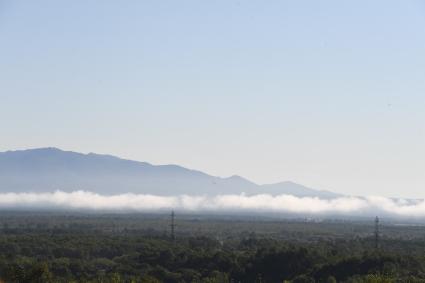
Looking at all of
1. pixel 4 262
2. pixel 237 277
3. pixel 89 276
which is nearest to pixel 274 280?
pixel 237 277

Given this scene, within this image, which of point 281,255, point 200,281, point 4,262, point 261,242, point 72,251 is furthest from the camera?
point 261,242

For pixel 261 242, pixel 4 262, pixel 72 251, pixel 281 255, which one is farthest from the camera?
pixel 261 242

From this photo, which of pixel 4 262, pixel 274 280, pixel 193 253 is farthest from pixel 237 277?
pixel 4 262

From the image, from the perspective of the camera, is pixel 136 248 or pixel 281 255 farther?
pixel 136 248

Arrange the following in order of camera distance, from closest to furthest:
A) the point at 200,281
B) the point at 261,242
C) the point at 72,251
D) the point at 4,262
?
the point at 200,281 < the point at 4,262 < the point at 72,251 < the point at 261,242

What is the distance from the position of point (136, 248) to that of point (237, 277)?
28989mm

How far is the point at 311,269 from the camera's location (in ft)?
318

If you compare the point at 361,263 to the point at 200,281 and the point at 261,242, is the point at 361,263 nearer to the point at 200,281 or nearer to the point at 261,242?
the point at 200,281

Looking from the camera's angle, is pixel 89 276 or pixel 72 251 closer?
pixel 89 276

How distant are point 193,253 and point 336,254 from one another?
61.5 ft

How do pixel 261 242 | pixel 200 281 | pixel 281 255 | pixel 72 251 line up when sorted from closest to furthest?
pixel 200 281 → pixel 281 255 → pixel 72 251 → pixel 261 242

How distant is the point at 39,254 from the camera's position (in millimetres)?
119250

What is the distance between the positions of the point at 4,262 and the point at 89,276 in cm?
1237

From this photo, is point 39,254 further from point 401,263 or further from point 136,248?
point 401,263
